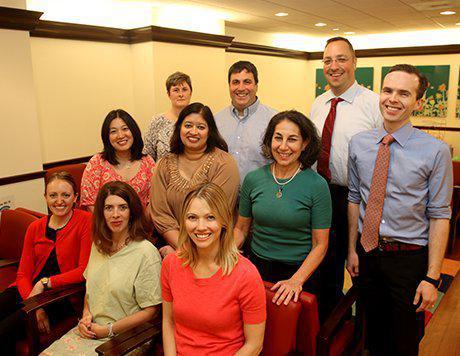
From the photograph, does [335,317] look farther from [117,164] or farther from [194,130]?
[117,164]

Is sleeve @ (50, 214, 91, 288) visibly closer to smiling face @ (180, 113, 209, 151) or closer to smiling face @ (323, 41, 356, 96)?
smiling face @ (180, 113, 209, 151)

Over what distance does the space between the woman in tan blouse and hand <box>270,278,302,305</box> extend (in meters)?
0.68

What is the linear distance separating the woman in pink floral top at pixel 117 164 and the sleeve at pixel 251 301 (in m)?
1.30

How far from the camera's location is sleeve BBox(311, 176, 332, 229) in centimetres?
188

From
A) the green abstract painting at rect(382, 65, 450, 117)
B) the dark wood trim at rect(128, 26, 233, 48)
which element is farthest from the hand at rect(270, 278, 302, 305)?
the green abstract painting at rect(382, 65, 450, 117)

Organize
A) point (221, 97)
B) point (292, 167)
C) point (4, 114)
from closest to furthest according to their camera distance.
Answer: point (292, 167) < point (4, 114) < point (221, 97)

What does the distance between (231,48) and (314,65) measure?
2.97m

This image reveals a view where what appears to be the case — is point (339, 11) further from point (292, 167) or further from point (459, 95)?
point (292, 167)

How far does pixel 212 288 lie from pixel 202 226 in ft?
0.81

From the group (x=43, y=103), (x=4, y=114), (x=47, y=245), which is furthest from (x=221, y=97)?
(x=47, y=245)

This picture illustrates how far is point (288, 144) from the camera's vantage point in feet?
6.38

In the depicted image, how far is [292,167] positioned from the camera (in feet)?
6.49

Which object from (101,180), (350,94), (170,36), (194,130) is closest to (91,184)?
(101,180)

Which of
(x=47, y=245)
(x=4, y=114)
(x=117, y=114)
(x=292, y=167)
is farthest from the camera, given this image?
(x=4, y=114)
